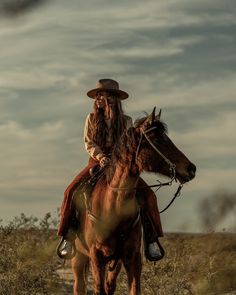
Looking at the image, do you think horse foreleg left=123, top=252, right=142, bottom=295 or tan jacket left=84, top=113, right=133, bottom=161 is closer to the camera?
horse foreleg left=123, top=252, right=142, bottom=295

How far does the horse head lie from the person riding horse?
0.80 metres

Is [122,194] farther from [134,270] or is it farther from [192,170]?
[192,170]

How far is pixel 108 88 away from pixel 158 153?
2004mm

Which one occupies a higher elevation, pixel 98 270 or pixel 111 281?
pixel 98 270

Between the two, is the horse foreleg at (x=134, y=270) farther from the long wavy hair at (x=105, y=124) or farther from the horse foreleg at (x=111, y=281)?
the long wavy hair at (x=105, y=124)

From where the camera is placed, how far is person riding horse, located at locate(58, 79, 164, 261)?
33.8ft

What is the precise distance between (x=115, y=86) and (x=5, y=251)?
5448 millimetres

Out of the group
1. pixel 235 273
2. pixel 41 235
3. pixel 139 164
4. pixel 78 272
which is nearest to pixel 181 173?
pixel 139 164

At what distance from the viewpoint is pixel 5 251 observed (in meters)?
15.3

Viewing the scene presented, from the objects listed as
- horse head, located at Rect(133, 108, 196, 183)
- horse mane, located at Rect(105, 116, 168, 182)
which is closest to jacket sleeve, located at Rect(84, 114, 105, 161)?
horse mane, located at Rect(105, 116, 168, 182)

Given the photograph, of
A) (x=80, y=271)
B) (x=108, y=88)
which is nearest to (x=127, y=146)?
(x=108, y=88)

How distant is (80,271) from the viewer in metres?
11.4

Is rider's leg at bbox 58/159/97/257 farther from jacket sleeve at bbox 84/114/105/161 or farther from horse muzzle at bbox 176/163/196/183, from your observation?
horse muzzle at bbox 176/163/196/183

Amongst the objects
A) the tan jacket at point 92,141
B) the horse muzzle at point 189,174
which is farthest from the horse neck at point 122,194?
the horse muzzle at point 189,174
